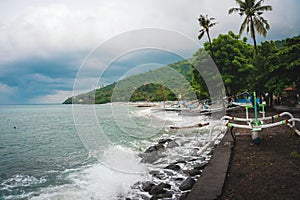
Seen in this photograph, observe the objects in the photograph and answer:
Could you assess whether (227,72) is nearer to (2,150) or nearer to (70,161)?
(70,161)

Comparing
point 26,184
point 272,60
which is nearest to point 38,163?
point 26,184

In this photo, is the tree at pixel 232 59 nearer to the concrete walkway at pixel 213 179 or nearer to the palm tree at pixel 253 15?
the palm tree at pixel 253 15

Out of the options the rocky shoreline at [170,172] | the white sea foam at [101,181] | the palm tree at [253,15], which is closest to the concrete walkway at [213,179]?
the rocky shoreline at [170,172]

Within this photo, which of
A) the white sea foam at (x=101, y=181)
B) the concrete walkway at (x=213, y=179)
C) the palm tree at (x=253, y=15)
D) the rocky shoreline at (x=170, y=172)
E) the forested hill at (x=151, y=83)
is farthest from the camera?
the palm tree at (x=253, y=15)

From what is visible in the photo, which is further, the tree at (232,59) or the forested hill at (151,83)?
the tree at (232,59)

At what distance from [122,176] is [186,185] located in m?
2.44

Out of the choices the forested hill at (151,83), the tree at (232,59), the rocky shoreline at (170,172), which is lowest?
the rocky shoreline at (170,172)

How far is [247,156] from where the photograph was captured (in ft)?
18.0

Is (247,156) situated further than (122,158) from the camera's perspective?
No

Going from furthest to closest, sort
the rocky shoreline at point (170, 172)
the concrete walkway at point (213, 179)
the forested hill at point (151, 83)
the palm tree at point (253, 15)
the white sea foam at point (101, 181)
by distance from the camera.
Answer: the palm tree at point (253, 15) < the forested hill at point (151, 83) < the white sea foam at point (101, 181) < the rocky shoreline at point (170, 172) < the concrete walkway at point (213, 179)

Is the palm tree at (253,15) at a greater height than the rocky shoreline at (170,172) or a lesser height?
greater

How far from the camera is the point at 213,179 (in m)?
4.12

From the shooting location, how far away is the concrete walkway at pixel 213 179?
3.48 metres

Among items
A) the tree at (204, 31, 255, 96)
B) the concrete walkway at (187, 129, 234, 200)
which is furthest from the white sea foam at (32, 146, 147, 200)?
the tree at (204, 31, 255, 96)
